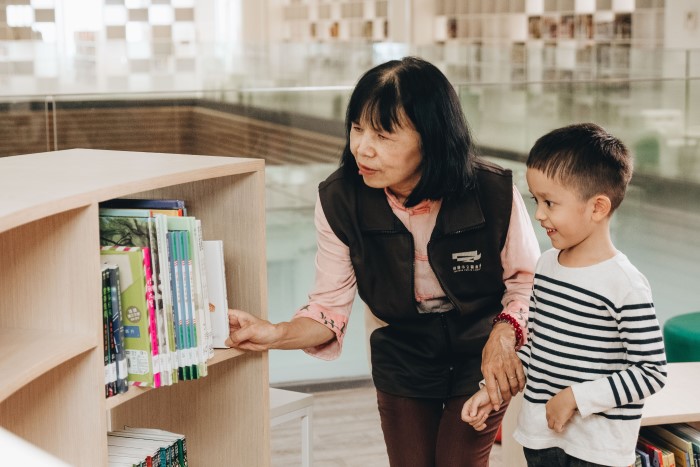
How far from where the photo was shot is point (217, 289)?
6.28 ft

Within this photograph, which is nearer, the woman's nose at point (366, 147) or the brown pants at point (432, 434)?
the woman's nose at point (366, 147)

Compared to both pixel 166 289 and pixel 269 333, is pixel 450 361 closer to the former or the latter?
pixel 269 333

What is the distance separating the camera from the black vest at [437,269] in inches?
80.6

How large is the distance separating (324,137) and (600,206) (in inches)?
102

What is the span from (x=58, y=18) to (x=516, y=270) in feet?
8.66

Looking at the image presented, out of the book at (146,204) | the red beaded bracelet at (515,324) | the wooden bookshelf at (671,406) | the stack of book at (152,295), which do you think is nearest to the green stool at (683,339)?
the wooden bookshelf at (671,406)

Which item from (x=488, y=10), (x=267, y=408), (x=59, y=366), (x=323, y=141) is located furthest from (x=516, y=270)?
(x=488, y=10)

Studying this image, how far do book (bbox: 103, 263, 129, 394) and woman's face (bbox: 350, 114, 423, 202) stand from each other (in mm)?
541

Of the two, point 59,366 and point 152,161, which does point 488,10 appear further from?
point 59,366

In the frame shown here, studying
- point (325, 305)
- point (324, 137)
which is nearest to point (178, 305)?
point (325, 305)

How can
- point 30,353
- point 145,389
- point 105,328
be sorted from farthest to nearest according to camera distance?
point 145,389, point 105,328, point 30,353

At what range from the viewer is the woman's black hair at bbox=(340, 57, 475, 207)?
6.31ft

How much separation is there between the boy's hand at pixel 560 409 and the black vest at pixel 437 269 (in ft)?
0.92

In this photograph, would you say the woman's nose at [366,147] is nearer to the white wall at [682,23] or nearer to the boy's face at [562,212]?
the boy's face at [562,212]
